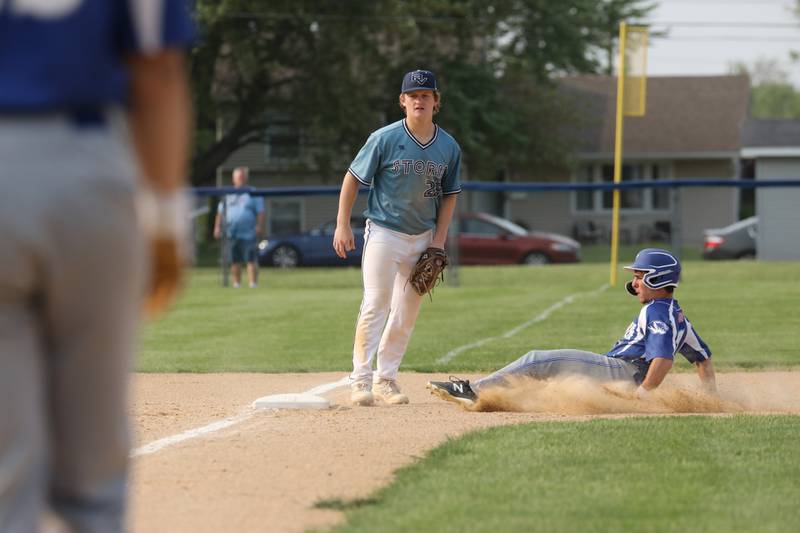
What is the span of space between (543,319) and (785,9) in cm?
4478

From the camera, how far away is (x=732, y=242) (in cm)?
3366

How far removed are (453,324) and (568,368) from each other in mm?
6649

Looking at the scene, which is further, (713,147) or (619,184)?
(713,147)

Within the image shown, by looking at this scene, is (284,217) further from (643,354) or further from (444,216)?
(643,354)

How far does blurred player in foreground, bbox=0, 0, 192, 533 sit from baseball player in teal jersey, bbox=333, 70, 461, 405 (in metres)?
5.29

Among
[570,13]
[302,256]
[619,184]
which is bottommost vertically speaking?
[302,256]

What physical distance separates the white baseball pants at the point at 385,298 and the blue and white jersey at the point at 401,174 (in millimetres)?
86

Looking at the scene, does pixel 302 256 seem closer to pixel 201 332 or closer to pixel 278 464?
pixel 201 332

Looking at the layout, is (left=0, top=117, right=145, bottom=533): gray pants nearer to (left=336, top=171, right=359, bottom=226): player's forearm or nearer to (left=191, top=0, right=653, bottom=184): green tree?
(left=336, top=171, right=359, bottom=226): player's forearm

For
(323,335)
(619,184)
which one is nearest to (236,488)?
(323,335)

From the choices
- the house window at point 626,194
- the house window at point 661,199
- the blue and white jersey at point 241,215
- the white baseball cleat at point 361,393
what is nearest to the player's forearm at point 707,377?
the white baseball cleat at point 361,393

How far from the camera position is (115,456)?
8.77 feet

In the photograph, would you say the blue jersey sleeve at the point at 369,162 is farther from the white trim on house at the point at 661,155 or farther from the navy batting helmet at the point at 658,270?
the white trim on house at the point at 661,155

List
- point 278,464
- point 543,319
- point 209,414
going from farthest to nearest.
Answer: point 543,319 → point 209,414 → point 278,464
